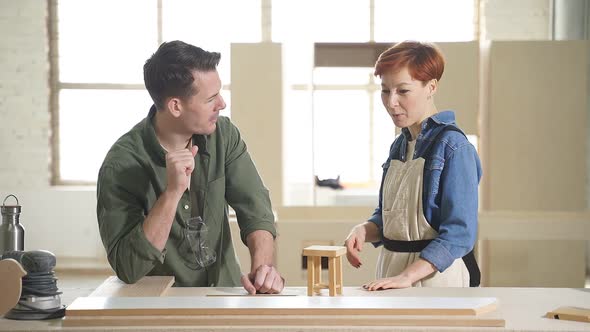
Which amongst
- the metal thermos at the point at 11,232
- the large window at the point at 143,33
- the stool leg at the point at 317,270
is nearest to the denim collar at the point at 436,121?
the stool leg at the point at 317,270

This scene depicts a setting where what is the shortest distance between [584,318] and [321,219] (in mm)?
4649

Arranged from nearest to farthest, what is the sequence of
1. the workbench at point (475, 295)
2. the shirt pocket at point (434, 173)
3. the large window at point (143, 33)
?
the workbench at point (475, 295), the shirt pocket at point (434, 173), the large window at point (143, 33)

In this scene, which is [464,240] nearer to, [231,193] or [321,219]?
[231,193]

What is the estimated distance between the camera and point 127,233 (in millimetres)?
2482

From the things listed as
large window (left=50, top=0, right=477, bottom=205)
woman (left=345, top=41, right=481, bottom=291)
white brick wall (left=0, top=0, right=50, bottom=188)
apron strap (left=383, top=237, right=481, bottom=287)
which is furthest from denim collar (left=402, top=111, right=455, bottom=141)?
white brick wall (left=0, top=0, right=50, bottom=188)

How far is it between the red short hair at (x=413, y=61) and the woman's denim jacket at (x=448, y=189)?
0.47 ft

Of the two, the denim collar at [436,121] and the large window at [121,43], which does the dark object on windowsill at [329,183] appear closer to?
the large window at [121,43]

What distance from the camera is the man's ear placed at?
265cm

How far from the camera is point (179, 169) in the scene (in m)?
2.39

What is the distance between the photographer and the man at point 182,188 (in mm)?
2422

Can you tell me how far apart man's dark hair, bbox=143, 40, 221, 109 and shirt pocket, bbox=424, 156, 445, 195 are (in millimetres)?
743

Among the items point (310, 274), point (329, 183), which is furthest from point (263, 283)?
point (329, 183)

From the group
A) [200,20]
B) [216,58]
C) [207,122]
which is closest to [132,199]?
[207,122]

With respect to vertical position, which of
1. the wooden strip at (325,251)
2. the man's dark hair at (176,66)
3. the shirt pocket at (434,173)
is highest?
the man's dark hair at (176,66)
